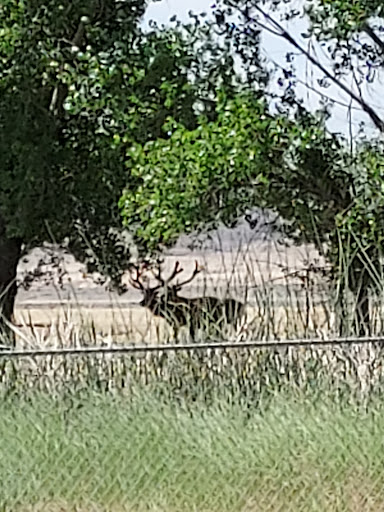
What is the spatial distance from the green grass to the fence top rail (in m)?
0.20

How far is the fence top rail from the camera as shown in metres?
3.82

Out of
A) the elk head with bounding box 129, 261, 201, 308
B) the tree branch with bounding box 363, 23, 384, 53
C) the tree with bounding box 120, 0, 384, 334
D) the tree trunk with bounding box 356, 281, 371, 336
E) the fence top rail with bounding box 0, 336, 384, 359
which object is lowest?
the fence top rail with bounding box 0, 336, 384, 359

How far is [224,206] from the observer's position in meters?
6.04

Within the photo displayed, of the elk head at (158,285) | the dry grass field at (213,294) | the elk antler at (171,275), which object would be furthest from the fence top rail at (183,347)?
the elk antler at (171,275)

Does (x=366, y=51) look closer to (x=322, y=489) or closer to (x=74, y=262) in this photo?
(x=74, y=262)

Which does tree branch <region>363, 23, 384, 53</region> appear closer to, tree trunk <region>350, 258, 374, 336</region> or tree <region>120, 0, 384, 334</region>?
tree <region>120, 0, 384, 334</region>

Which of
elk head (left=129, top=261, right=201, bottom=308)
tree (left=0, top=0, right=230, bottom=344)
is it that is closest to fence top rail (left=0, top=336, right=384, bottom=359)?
elk head (left=129, top=261, right=201, bottom=308)

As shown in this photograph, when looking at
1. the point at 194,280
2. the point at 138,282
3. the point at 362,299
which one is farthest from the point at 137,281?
the point at 362,299

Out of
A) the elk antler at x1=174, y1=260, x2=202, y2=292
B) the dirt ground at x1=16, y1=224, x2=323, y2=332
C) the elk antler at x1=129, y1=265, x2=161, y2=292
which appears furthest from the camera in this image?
the elk antler at x1=129, y1=265, x2=161, y2=292

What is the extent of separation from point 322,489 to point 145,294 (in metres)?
1.76

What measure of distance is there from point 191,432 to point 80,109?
299cm

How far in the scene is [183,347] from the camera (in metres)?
3.91

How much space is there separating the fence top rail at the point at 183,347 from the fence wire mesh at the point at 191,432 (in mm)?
39

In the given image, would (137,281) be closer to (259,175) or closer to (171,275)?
(171,275)
